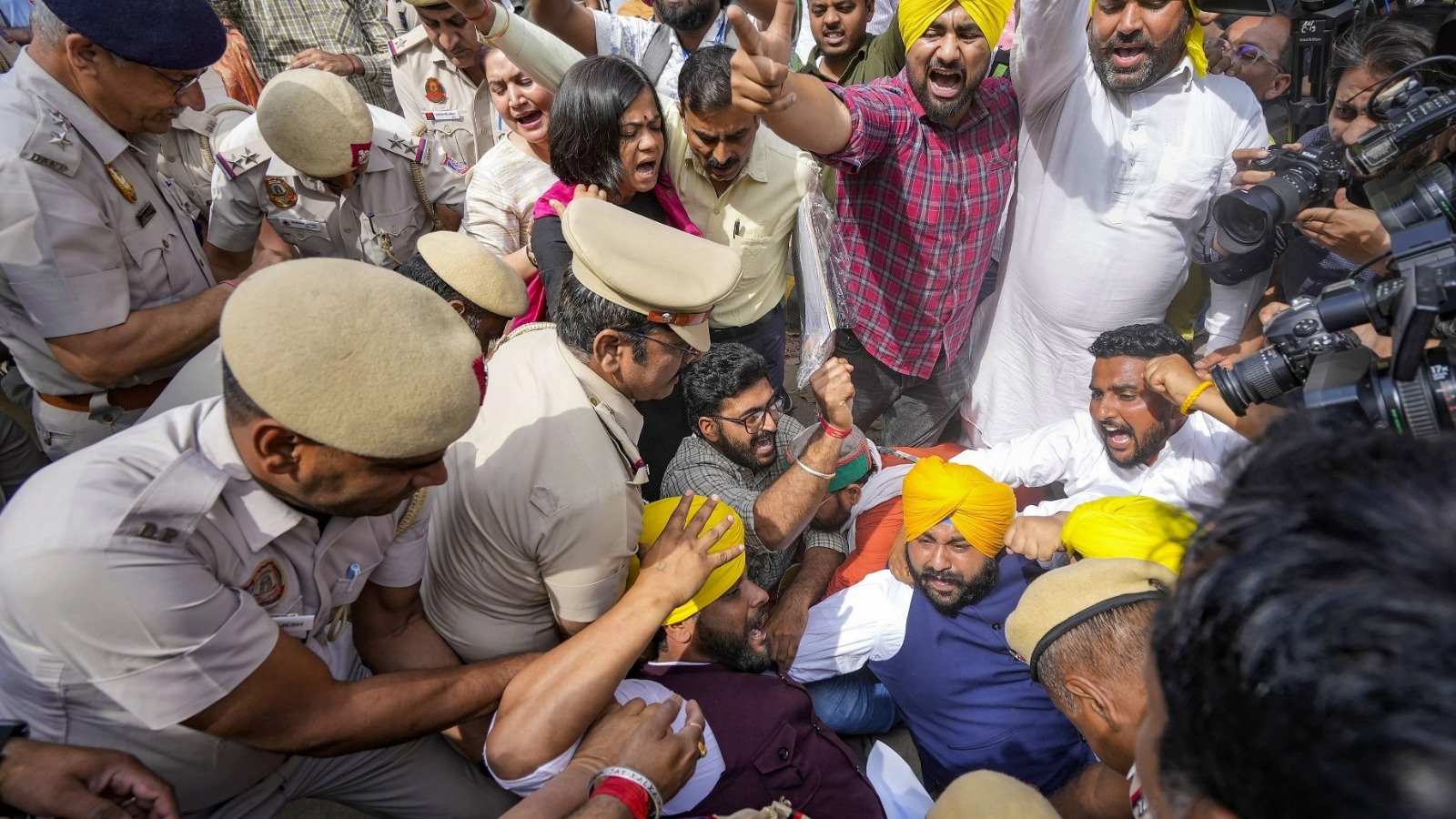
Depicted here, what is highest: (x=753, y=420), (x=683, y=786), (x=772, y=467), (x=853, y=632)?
(x=753, y=420)

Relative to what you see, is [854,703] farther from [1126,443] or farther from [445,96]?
[445,96]

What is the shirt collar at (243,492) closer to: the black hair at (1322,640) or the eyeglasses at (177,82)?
the eyeglasses at (177,82)

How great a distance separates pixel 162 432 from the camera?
5.33 feet

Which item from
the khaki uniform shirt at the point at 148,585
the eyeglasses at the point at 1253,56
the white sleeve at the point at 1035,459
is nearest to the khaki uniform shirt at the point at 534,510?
the khaki uniform shirt at the point at 148,585

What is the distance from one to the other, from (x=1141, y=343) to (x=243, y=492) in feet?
10.1

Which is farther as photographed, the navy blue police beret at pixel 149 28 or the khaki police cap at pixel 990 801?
the navy blue police beret at pixel 149 28

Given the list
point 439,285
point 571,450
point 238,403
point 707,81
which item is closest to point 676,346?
point 571,450

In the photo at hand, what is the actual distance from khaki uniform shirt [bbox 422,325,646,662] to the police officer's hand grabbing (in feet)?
2.42

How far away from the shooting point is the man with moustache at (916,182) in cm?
306

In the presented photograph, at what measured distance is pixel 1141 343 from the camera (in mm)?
3285

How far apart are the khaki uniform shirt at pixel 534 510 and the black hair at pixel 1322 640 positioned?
1352 mm

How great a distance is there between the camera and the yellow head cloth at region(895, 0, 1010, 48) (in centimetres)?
304

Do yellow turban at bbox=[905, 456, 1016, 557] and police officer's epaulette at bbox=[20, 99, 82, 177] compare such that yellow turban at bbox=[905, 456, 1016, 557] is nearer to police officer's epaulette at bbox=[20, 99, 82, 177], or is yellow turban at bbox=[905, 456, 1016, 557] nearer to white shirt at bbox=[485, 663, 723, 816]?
white shirt at bbox=[485, 663, 723, 816]

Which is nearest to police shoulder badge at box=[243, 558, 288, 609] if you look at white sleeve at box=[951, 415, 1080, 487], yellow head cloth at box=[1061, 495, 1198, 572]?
yellow head cloth at box=[1061, 495, 1198, 572]
